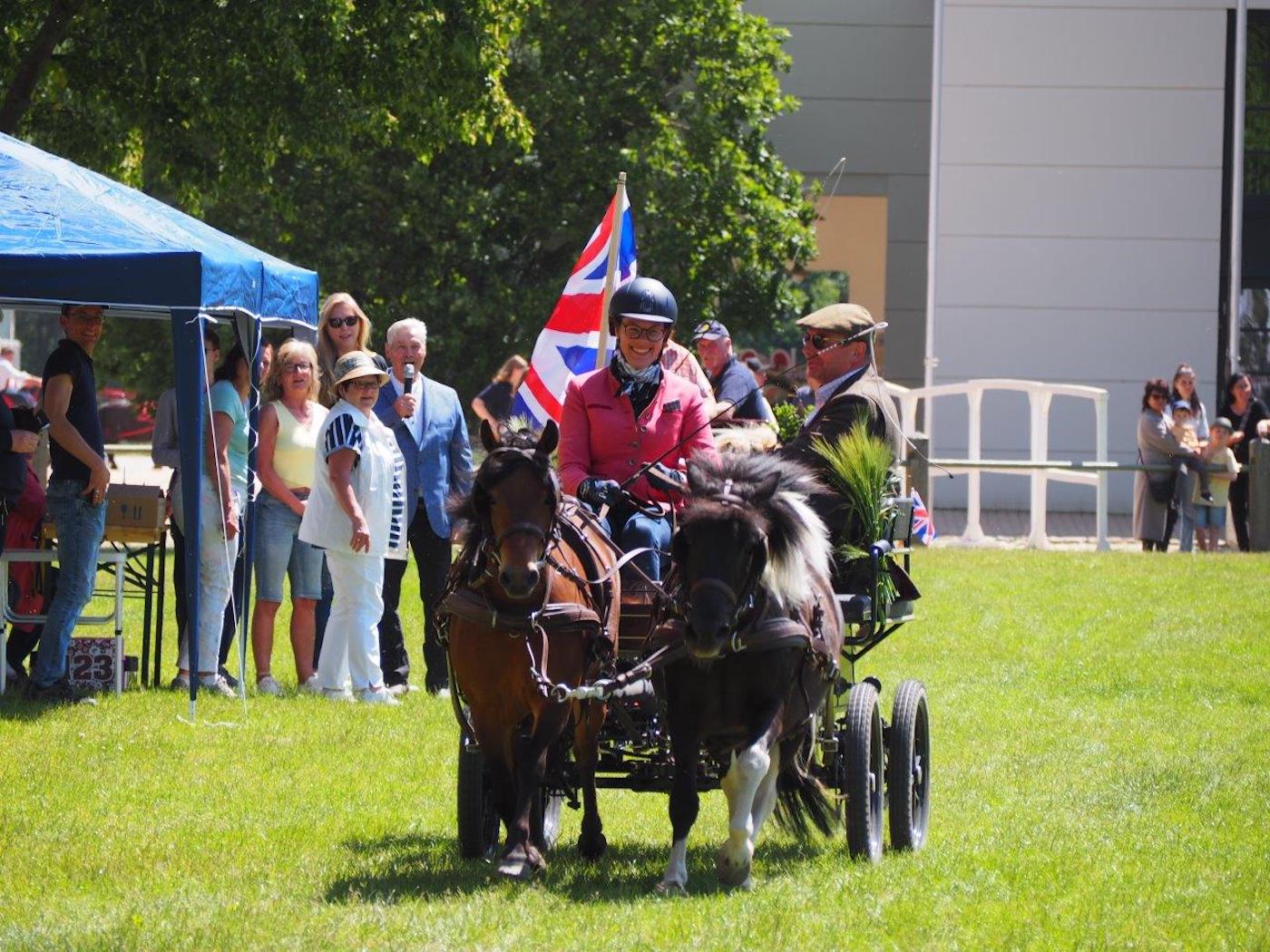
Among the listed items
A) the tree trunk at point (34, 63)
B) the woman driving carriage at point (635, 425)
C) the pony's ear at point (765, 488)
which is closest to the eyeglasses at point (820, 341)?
the woman driving carriage at point (635, 425)

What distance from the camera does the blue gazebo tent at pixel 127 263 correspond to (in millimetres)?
9719

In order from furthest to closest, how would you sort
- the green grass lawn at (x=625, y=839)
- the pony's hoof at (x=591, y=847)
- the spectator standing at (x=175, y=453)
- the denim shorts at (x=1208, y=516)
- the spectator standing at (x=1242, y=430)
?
the spectator standing at (x=1242, y=430) → the denim shorts at (x=1208, y=516) → the spectator standing at (x=175, y=453) → the pony's hoof at (x=591, y=847) → the green grass lawn at (x=625, y=839)

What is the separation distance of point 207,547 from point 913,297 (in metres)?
28.8

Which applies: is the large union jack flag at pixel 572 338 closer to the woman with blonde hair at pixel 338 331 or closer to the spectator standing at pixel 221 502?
the woman with blonde hair at pixel 338 331

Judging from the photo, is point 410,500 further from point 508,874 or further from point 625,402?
point 508,874

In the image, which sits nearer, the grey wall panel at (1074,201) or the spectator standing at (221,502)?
the spectator standing at (221,502)

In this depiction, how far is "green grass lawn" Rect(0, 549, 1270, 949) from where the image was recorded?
655 cm

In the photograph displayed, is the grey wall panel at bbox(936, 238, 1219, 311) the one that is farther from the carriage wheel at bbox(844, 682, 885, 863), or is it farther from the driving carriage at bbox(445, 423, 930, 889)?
the carriage wheel at bbox(844, 682, 885, 863)

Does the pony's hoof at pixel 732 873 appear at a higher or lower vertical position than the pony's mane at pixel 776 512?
lower

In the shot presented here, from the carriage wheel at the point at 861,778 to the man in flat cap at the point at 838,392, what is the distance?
0.79 metres

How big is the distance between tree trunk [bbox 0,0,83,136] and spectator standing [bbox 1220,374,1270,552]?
14033 mm

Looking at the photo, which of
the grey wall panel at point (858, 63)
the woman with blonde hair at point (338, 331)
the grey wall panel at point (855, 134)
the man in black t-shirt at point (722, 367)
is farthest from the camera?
the grey wall panel at point (855, 134)

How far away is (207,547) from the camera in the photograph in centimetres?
1215

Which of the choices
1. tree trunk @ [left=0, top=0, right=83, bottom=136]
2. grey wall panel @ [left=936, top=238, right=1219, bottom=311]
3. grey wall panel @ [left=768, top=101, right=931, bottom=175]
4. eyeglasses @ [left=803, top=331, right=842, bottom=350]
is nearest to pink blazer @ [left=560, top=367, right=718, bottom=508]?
eyeglasses @ [left=803, top=331, right=842, bottom=350]
